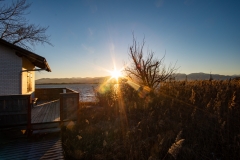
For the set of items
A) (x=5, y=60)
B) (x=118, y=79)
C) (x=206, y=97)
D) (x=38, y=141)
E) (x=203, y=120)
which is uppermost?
(x=5, y=60)

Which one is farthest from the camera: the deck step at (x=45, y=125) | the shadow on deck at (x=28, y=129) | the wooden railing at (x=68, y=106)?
the wooden railing at (x=68, y=106)

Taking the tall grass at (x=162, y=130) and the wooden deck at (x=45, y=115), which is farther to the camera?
the wooden deck at (x=45, y=115)

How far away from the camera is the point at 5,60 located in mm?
10000

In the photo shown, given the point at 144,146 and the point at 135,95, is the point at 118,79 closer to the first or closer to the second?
the point at 135,95

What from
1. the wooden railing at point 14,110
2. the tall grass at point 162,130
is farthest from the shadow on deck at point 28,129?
the tall grass at point 162,130

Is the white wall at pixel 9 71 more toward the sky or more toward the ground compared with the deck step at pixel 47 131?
more toward the sky

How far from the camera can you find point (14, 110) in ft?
22.0

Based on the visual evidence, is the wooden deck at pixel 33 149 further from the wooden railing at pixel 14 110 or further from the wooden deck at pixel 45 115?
the wooden deck at pixel 45 115

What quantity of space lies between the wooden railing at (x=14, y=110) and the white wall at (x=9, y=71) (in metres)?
3.88

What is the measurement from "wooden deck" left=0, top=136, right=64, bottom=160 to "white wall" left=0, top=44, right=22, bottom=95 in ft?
16.3

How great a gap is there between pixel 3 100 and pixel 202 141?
25.3 feet

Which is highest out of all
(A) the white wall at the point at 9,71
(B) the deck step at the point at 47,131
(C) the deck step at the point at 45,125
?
(A) the white wall at the point at 9,71

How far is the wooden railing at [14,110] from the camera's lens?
21.7ft

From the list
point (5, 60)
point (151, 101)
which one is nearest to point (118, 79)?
point (151, 101)
